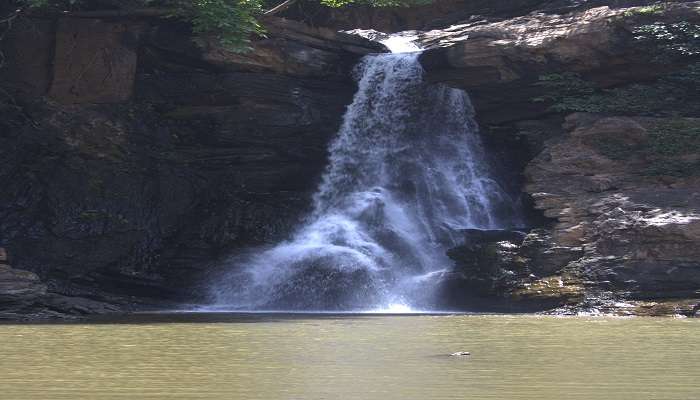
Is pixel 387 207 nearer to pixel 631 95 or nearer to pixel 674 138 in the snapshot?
pixel 631 95

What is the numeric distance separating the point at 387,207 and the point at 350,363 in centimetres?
1491

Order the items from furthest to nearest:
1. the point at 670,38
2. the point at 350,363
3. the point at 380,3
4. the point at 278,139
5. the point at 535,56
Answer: the point at 380,3, the point at 278,139, the point at 535,56, the point at 670,38, the point at 350,363

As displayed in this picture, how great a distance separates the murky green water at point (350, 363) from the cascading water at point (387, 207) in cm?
706

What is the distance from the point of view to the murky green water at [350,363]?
587cm

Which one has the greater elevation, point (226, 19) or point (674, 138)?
point (226, 19)

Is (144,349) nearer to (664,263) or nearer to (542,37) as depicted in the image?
(664,263)

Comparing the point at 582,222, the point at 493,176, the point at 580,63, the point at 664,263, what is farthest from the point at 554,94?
the point at 664,263

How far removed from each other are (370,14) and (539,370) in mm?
25512

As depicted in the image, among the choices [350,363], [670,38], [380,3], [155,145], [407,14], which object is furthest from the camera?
[407,14]

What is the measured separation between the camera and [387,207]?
22.2 metres

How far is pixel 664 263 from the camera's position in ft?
55.3

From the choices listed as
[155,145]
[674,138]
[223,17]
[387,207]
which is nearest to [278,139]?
[155,145]

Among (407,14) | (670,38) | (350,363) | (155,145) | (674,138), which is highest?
(407,14)

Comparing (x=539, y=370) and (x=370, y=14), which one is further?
(x=370, y=14)
